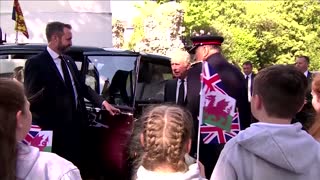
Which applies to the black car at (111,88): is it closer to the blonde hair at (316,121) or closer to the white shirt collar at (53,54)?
the white shirt collar at (53,54)

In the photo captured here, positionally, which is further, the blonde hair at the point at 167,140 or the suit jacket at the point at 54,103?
the suit jacket at the point at 54,103

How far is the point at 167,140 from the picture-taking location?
2365mm

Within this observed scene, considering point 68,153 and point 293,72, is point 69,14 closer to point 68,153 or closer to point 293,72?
point 68,153

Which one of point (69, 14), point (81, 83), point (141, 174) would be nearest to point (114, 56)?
point (81, 83)

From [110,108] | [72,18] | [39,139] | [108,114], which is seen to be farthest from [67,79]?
[72,18]

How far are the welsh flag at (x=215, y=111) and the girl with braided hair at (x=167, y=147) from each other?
1639mm

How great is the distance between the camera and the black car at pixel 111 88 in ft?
18.2

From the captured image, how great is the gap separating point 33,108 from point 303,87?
9.70 ft

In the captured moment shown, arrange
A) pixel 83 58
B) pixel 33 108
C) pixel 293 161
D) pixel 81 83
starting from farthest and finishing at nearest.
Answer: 1. pixel 83 58
2. pixel 81 83
3. pixel 33 108
4. pixel 293 161

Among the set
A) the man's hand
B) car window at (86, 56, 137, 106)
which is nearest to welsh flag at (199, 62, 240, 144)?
the man's hand

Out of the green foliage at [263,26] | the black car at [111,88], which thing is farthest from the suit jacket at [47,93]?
the green foliage at [263,26]

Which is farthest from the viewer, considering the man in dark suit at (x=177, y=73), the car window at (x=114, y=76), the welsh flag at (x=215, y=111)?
the car window at (x=114, y=76)

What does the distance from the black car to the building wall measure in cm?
697

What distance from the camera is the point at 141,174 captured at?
2.44 m
